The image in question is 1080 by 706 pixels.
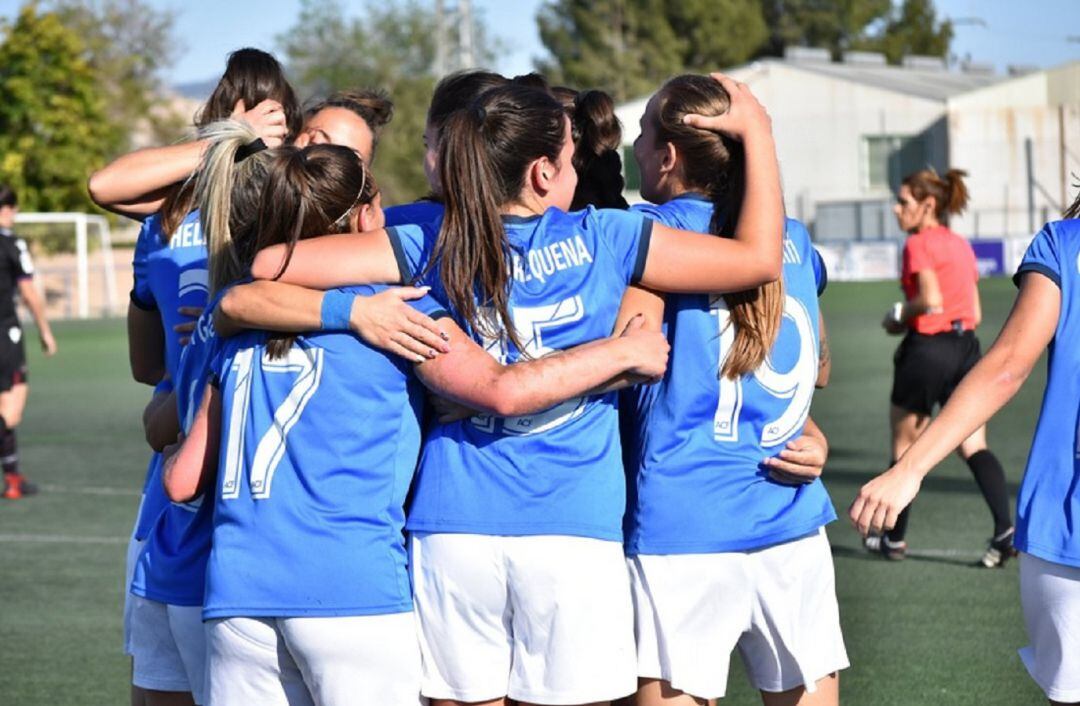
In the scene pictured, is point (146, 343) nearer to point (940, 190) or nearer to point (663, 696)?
point (663, 696)

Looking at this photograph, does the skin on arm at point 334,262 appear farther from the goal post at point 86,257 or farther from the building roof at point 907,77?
the building roof at point 907,77

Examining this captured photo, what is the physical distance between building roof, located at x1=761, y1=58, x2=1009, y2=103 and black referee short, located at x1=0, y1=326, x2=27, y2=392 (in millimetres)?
43377

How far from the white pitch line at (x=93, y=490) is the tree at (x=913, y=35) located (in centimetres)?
7605

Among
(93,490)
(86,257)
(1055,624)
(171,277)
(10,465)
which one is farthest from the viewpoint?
(86,257)

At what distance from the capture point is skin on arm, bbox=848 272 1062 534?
3.27 meters

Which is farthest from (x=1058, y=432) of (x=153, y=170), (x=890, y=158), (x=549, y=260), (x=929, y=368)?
(x=890, y=158)

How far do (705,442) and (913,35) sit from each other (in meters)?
84.5

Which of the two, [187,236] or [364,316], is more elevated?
[187,236]

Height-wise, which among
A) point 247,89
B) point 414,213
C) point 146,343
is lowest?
point 146,343

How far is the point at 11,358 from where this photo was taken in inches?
465

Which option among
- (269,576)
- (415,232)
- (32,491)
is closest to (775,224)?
(415,232)

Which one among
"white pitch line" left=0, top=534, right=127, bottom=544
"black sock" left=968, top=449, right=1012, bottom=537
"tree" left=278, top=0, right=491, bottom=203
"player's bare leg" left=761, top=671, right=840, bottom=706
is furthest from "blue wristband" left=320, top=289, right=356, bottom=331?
"tree" left=278, top=0, right=491, bottom=203

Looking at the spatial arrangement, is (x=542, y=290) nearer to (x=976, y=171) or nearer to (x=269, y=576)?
(x=269, y=576)

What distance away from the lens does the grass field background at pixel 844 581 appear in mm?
5887
